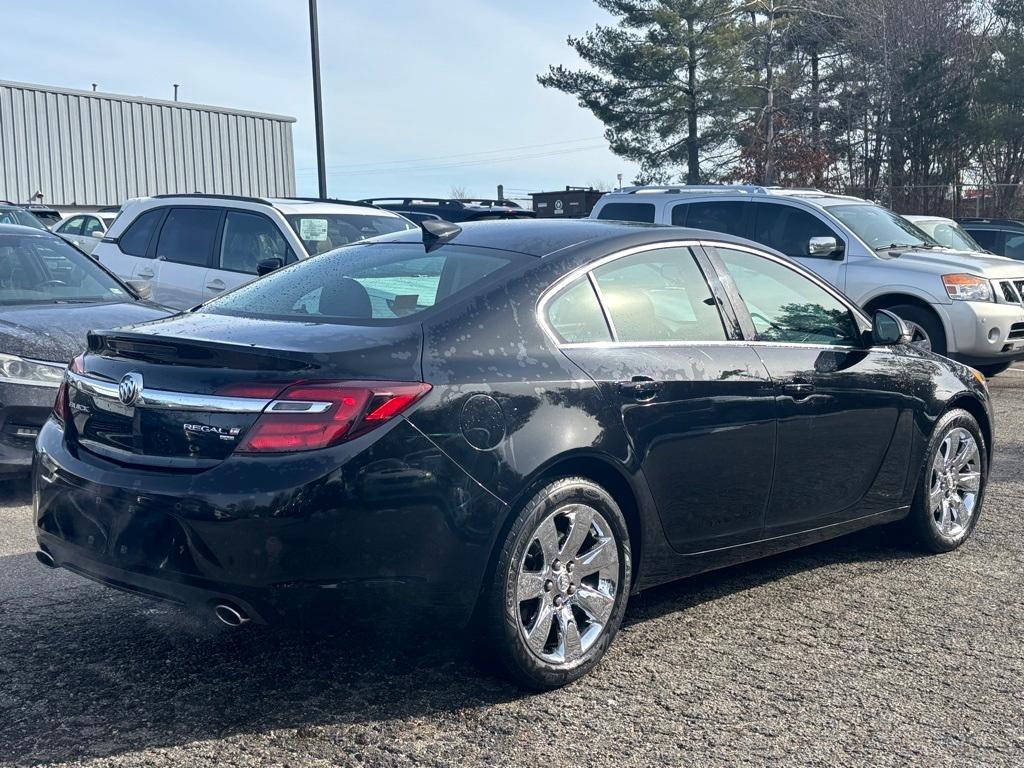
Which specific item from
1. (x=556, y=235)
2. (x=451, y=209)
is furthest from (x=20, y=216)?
(x=556, y=235)

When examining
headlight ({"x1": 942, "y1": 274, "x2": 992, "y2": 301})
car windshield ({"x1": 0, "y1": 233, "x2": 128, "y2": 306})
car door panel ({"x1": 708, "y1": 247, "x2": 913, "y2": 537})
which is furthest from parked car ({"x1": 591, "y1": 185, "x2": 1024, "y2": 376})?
car windshield ({"x1": 0, "y1": 233, "x2": 128, "y2": 306})

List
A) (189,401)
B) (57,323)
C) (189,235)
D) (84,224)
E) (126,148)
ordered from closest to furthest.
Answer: (189,401)
(57,323)
(189,235)
(84,224)
(126,148)

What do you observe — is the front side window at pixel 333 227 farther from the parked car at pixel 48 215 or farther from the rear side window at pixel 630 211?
the parked car at pixel 48 215

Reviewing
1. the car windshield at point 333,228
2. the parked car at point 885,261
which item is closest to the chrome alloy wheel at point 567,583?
the car windshield at point 333,228

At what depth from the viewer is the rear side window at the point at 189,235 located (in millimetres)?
10789

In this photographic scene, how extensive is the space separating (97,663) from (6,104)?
137 ft

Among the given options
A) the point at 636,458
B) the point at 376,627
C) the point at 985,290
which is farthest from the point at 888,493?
the point at 985,290

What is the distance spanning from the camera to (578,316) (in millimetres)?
4180

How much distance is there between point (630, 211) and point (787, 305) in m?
8.49

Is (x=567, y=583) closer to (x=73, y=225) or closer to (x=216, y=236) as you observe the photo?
(x=216, y=236)

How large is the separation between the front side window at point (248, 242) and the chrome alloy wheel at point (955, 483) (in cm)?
627

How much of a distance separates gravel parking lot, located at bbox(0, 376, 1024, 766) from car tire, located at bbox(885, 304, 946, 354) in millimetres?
6690

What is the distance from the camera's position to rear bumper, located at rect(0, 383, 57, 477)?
6418 millimetres

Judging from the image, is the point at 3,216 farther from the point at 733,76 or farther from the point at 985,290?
the point at 733,76
